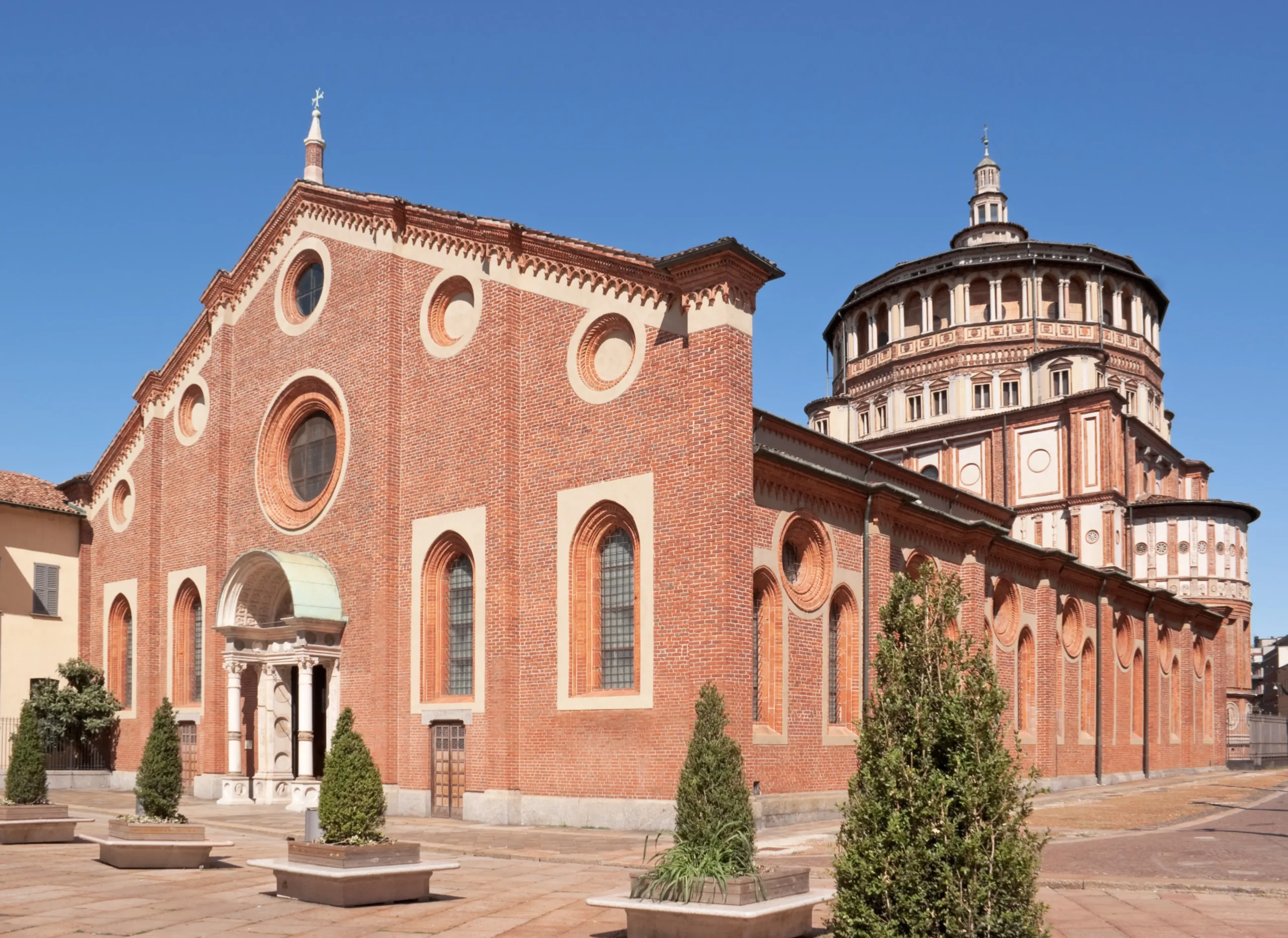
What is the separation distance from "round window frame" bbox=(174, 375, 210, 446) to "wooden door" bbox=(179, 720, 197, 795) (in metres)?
7.42

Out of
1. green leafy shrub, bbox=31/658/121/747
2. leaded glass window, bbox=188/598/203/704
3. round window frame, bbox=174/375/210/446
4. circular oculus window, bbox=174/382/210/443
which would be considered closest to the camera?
leaded glass window, bbox=188/598/203/704

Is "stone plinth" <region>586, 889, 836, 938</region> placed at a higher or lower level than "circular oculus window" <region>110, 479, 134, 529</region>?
lower

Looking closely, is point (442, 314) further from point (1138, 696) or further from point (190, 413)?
point (1138, 696)

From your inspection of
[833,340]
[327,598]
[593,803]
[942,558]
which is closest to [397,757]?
[327,598]

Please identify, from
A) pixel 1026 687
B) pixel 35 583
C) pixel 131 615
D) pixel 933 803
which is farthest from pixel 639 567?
pixel 35 583

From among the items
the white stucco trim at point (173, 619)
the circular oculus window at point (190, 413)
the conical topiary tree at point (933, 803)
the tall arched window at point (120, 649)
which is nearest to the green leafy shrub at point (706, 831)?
the conical topiary tree at point (933, 803)

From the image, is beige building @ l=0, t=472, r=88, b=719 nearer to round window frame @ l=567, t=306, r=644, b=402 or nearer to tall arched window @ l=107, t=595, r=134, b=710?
tall arched window @ l=107, t=595, r=134, b=710

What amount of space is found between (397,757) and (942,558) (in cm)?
1324

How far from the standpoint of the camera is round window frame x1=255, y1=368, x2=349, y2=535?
27.5 meters

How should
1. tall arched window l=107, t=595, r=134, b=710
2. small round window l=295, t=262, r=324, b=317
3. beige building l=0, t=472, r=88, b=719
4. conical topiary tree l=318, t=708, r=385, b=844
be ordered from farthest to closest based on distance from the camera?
tall arched window l=107, t=595, r=134, b=710, beige building l=0, t=472, r=88, b=719, small round window l=295, t=262, r=324, b=317, conical topiary tree l=318, t=708, r=385, b=844

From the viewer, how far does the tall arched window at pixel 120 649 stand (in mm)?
34188

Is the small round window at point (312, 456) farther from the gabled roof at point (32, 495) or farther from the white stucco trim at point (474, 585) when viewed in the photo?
the gabled roof at point (32, 495)

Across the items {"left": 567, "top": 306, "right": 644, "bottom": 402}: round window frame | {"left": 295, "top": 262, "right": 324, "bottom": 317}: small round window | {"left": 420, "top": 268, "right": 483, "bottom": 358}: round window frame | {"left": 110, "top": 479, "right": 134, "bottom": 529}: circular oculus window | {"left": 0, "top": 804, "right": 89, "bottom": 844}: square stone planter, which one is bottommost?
{"left": 0, "top": 804, "right": 89, "bottom": 844}: square stone planter

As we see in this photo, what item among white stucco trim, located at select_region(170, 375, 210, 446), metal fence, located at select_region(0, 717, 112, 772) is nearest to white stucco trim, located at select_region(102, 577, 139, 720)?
metal fence, located at select_region(0, 717, 112, 772)
